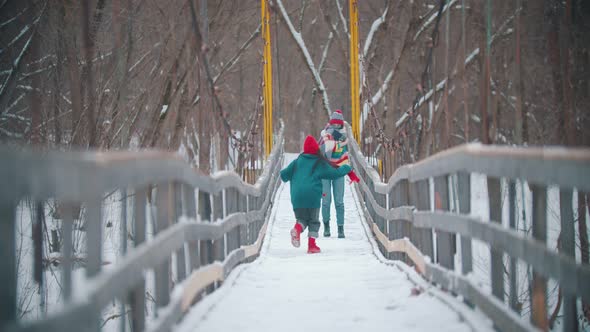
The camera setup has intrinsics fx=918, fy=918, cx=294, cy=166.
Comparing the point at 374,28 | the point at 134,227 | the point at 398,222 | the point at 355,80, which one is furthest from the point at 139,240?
the point at 374,28

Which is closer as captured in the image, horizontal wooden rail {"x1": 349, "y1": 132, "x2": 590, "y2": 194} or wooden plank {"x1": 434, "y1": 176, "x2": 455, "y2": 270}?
horizontal wooden rail {"x1": 349, "y1": 132, "x2": 590, "y2": 194}

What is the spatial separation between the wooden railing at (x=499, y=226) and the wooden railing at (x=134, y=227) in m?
1.36

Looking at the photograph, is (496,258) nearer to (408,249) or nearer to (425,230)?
(425,230)

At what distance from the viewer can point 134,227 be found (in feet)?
12.9

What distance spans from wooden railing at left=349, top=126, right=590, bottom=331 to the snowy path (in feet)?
0.60

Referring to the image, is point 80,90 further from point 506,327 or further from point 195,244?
point 506,327

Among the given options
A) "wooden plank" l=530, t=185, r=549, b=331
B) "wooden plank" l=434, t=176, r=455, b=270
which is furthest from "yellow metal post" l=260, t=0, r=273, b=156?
"wooden plank" l=530, t=185, r=549, b=331

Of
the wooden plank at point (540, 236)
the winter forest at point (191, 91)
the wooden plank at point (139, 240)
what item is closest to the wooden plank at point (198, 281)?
the wooden plank at point (139, 240)

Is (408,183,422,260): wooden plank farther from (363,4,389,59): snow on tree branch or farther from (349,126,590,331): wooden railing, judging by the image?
(363,4,389,59): snow on tree branch

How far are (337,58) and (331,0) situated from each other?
1168cm

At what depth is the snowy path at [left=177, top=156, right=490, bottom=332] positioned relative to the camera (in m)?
4.65

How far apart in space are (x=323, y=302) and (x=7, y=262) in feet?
11.0

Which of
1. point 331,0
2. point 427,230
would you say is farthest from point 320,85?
point 427,230

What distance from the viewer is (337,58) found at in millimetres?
47281
